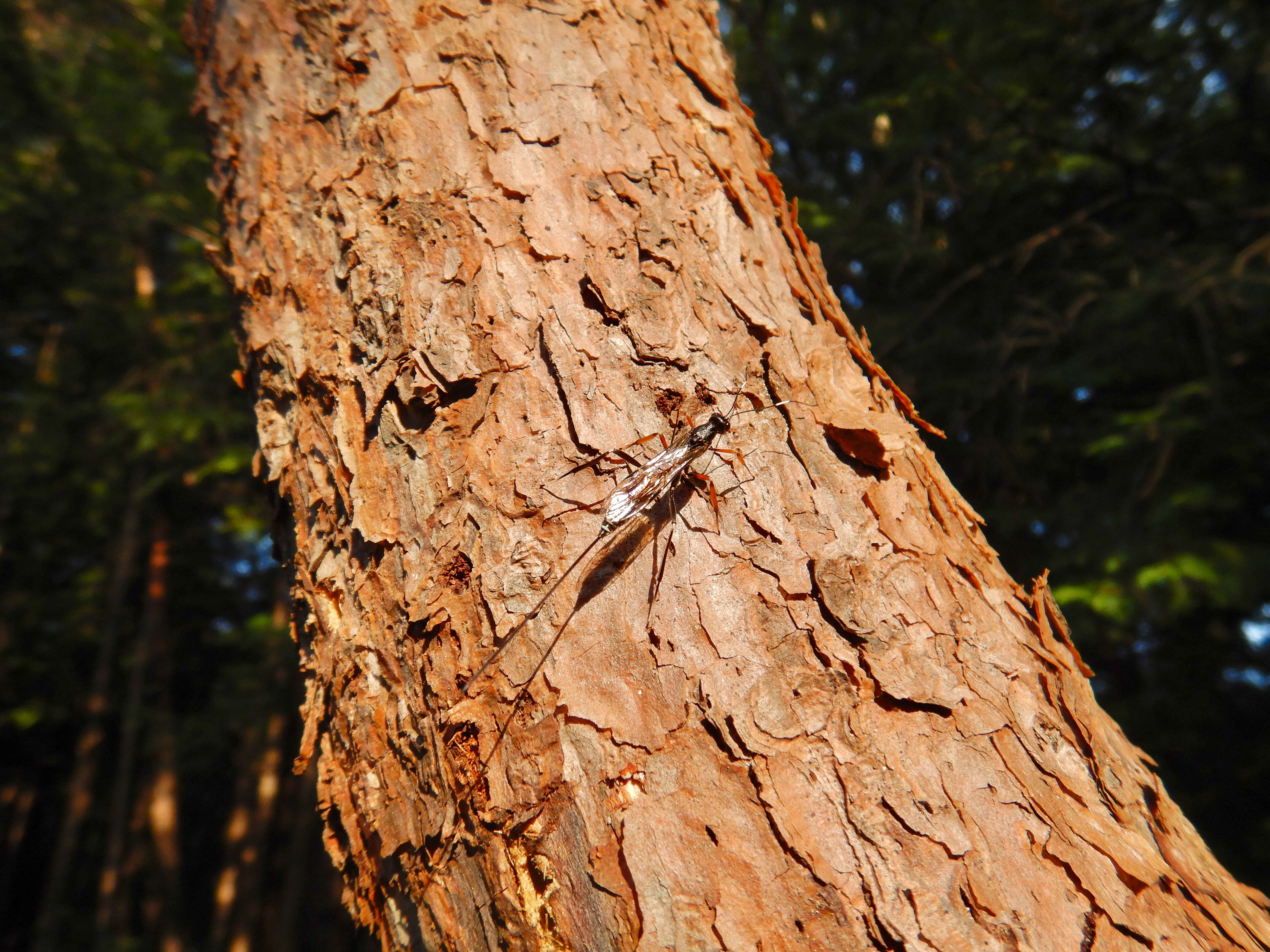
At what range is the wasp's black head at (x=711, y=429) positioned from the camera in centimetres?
168

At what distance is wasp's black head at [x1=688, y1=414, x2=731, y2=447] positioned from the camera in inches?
66.1

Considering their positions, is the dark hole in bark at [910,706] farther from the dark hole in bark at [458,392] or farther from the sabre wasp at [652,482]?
the dark hole in bark at [458,392]

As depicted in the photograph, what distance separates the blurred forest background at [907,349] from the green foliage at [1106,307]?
4cm

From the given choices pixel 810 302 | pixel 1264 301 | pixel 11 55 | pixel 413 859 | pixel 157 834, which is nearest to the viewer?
pixel 413 859

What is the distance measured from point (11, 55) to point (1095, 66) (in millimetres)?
11628

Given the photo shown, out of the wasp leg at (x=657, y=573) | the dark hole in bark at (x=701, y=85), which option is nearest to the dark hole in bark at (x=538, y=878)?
the wasp leg at (x=657, y=573)

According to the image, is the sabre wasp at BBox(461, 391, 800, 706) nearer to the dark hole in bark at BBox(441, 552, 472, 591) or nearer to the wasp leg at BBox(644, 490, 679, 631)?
the wasp leg at BBox(644, 490, 679, 631)

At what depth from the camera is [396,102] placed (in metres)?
1.95

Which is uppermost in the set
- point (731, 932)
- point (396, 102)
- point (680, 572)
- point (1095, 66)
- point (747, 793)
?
point (1095, 66)

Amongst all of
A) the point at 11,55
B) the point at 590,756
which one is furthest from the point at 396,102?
the point at 11,55

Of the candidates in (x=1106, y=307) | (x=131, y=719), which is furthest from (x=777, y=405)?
(x=131, y=719)

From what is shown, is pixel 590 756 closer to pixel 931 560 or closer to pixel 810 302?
pixel 931 560

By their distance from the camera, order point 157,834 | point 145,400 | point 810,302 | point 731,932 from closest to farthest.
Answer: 1. point 731,932
2. point 810,302
3. point 145,400
4. point 157,834

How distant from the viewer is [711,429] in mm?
1696
